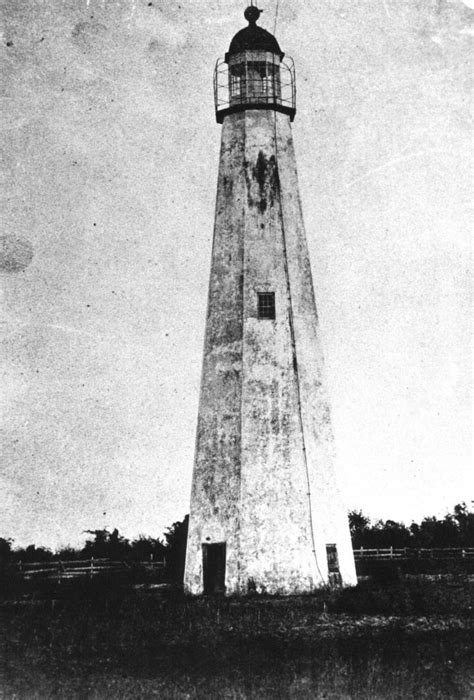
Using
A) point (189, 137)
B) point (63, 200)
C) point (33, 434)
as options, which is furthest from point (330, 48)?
point (33, 434)

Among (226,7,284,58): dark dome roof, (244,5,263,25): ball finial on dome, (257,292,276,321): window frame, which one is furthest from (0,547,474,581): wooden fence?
(244,5,263,25): ball finial on dome

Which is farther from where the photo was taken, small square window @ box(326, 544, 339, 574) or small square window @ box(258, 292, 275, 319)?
small square window @ box(258, 292, 275, 319)

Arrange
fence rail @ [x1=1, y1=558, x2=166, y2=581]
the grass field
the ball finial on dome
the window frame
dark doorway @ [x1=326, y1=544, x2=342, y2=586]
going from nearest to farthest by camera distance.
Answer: the grass field
dark doorway @ [x1=326, y1=544, x2=342, y2=586]
the window frame
the ball finial on dome
fence rail @ [x1=1, y1=558, x2=166, y2=581]

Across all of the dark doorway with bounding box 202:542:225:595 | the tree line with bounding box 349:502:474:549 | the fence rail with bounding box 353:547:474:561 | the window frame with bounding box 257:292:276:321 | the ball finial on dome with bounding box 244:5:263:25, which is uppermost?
the ball finial on dome with bounding box 244:5:263:25

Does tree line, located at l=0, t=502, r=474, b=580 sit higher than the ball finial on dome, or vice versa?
the ball finial on dome

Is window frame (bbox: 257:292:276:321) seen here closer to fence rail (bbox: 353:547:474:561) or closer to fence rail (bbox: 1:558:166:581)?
fence rail (bbox: 1:558:166:581)

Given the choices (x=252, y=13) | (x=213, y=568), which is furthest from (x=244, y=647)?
(x=252, y=13)

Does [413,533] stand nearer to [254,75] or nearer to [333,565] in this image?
[333,565]
